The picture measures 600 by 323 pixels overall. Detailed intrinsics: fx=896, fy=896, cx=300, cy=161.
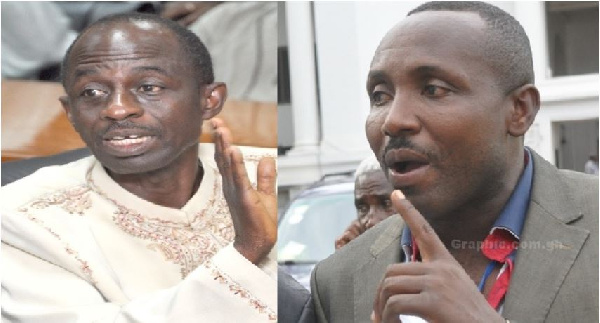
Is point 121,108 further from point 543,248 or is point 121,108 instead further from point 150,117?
point 543,248

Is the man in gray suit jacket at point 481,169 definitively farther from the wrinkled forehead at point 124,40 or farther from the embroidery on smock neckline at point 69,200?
the embroidery on smock neckline at point 69,200

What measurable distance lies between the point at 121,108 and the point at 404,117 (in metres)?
0.62

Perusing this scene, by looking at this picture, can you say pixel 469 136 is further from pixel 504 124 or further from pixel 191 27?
pixel 191 27

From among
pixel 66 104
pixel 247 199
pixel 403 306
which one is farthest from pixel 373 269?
pixel 66 104

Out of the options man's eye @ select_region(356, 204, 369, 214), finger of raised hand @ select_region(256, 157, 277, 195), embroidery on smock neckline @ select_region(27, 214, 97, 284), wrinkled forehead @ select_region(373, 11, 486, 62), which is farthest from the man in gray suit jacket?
embroidery on smock neckline @ select_region(27, 214, 97, 284)

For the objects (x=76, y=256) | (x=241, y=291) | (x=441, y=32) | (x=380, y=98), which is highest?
(x=441, y=32)

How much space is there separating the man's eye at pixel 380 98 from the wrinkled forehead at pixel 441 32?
0.07 m

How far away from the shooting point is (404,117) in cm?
127

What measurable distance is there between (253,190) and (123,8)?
45 centimetres

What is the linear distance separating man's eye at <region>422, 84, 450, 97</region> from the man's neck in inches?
23.4

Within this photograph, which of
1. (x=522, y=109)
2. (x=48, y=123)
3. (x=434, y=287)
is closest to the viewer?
(x=434, y=287)

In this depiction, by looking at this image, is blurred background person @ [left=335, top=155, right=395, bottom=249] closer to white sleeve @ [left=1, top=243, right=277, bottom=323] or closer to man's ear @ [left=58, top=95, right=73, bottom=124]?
white sleeve @ [left=1, top=243, right=277, bottom=323]

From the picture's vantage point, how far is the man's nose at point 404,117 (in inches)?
49.9

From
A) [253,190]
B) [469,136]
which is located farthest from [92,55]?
[469,136]
